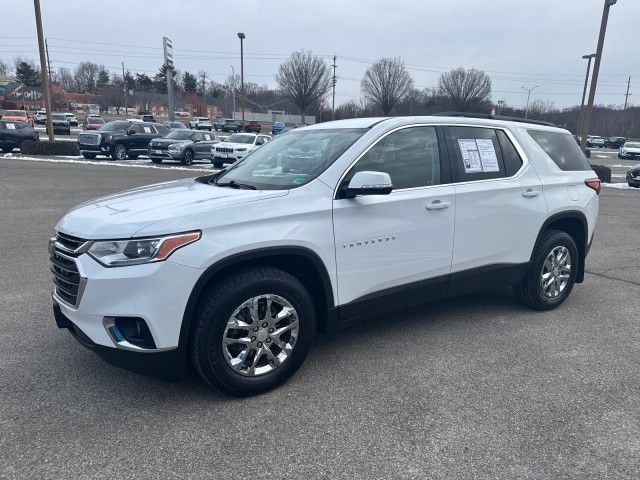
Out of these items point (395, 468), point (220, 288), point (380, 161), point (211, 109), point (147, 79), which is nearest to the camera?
point (395, 468)

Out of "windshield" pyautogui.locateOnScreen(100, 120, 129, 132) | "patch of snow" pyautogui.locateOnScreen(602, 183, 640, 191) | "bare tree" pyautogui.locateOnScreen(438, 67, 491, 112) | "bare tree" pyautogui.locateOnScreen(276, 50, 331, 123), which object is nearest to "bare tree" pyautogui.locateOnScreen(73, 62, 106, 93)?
"bare tree" pyautogui.locateOnScreen(276, 50, 331, 123)

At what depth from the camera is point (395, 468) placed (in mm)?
2621

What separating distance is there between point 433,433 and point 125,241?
2.08 meters

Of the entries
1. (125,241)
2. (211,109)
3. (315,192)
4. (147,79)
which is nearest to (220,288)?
(125,241)

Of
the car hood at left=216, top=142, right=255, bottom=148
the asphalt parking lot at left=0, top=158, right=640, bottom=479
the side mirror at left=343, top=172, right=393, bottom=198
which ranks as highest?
the side mirror at left=343, top=172, right=393, bottom=198

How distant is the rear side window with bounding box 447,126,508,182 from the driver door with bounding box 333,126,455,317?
0.50ft

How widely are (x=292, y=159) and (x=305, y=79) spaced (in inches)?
2733

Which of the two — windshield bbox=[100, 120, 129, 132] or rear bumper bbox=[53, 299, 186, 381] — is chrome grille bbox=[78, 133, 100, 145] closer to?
windshield bbox=[100, 120, 129, 132]

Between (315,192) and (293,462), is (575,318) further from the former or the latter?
(293,462)

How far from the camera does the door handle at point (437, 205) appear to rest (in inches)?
152

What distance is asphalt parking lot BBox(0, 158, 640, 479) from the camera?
265 centimetres

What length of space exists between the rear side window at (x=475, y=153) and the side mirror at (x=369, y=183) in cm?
105

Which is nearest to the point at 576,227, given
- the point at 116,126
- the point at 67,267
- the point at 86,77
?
the point at 67,267

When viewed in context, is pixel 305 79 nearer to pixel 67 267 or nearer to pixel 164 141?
pixel 164 141
